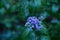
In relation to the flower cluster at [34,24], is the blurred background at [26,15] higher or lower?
higher

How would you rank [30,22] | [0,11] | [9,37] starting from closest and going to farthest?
[30,22]
[0,11]
[9,37]

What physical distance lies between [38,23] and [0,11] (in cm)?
102

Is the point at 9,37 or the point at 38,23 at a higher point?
the point at 9,37

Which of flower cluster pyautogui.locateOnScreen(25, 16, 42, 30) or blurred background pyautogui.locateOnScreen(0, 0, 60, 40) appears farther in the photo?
blurred background pyautogui.locateOnScreen(0, 0, 60, 40)

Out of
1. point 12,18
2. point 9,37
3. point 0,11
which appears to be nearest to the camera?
point 0,11

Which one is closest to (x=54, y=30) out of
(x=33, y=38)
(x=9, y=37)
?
(x=9, y=37)

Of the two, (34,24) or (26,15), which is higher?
(26,15)

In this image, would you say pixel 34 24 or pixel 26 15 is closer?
pixel 34 24

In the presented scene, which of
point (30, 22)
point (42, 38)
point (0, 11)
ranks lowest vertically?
point (42, 38)

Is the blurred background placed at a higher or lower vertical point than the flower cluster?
higher

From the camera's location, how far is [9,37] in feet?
9.11

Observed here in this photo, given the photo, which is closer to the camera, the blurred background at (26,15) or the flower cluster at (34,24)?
the flower cluster at (34,24)

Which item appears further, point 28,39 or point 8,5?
point 8,5

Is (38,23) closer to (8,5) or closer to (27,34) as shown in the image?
(27,34)
